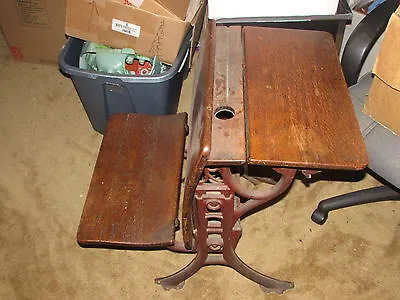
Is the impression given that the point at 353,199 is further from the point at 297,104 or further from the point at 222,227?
the point at 297,104

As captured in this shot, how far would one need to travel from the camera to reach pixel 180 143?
5.08ft

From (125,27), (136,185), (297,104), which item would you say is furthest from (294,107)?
(125,27)

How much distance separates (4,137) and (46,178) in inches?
14.3

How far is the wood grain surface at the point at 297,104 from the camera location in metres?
1.02

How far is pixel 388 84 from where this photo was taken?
1234mm

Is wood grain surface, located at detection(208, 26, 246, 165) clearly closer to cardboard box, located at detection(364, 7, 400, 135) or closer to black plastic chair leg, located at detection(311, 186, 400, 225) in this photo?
cardboard box, located at detection(364, 7, 400, 135)

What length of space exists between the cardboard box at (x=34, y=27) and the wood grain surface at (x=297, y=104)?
3.99 feet

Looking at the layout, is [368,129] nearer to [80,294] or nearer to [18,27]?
[80,294]

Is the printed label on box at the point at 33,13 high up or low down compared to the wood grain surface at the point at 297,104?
down

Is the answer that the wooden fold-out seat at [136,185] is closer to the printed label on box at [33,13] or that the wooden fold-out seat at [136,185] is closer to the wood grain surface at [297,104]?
the wood grain surface at [297,104]

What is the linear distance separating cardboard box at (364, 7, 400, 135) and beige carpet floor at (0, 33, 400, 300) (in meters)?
0.58

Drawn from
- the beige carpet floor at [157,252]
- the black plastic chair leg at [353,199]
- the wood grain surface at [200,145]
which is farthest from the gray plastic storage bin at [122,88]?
the black plastic chair leg at [353,199]

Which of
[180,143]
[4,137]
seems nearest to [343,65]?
[180,143]

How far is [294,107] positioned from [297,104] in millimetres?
16
